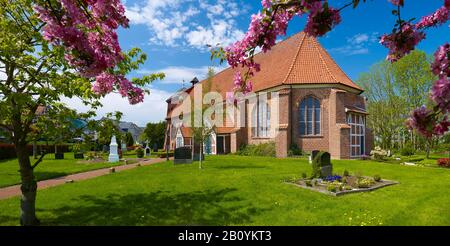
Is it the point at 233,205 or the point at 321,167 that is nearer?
the point at 233,205

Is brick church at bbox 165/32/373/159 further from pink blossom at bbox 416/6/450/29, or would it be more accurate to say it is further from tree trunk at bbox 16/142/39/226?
pink blossom at bbox 416/6/450/29

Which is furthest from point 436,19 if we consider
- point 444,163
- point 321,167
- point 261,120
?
point 261,120

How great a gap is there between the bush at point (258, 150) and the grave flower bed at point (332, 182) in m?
16.6

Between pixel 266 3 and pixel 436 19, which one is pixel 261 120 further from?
pixel 266 3

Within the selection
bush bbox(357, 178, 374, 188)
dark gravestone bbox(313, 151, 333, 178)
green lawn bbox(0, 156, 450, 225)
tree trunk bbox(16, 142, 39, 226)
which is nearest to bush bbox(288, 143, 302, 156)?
dark gravestone bbox(313, 151, 333, 178)

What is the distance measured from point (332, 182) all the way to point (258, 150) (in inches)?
781

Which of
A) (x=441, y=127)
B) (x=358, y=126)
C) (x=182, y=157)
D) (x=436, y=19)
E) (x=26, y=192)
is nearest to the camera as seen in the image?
(x=441, y=127)

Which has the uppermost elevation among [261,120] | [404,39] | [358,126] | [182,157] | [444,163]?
[261,120]

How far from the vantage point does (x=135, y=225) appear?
755cm

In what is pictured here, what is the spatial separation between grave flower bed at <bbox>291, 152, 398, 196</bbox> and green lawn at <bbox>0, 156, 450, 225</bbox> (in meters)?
0.44

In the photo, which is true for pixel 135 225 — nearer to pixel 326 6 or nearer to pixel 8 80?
pixel 8 80

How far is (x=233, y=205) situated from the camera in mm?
9273
